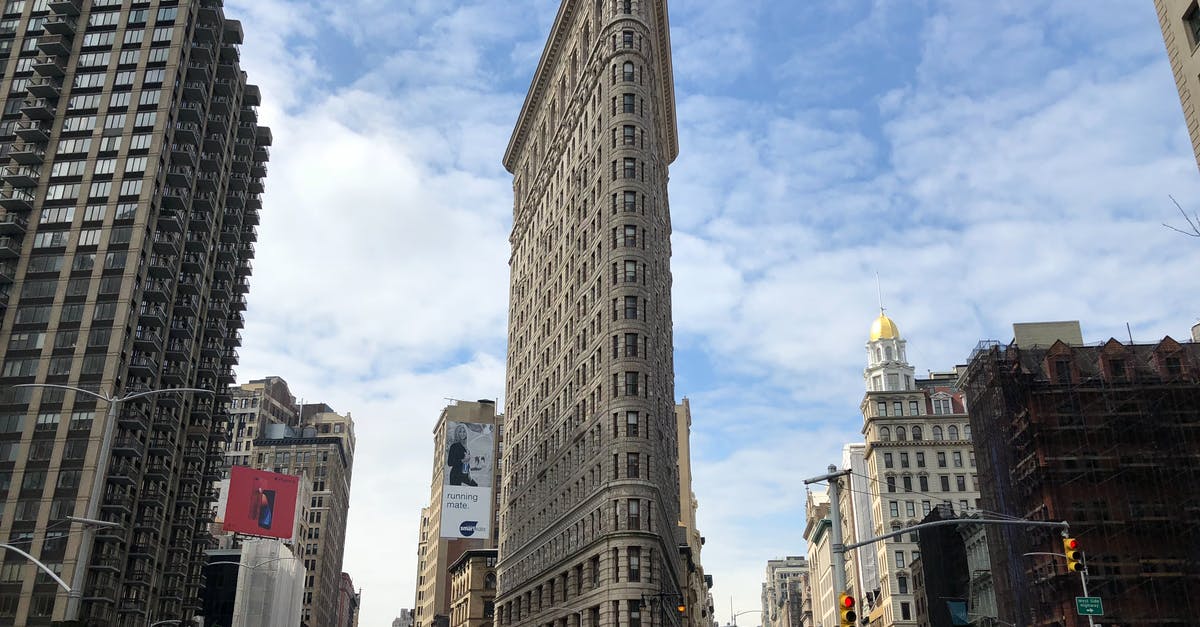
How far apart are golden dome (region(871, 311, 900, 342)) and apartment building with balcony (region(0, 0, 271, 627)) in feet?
341

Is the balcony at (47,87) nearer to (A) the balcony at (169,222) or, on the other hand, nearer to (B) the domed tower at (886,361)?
(A) the balcony at (169,222)

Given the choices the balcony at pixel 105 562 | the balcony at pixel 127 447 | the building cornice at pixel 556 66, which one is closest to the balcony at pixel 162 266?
the balcony at pixel 127 447

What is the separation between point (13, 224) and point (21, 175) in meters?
6.20

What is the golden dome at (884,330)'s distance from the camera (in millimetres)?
166750

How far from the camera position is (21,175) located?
10012cm

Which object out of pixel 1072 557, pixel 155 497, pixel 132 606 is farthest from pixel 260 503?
pixel 1072 557

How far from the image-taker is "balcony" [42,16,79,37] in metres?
107

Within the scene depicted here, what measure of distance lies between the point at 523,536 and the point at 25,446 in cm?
4688

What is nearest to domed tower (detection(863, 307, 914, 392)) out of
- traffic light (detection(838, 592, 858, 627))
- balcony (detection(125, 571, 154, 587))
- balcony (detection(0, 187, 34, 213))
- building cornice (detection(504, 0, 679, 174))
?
building cornice (detection(504, 0, 679, 174))

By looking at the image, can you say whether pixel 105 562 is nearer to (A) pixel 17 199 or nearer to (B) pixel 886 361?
(A) pixel 17 199

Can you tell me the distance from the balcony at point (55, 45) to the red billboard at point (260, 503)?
2270 inches

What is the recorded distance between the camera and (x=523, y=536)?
100688 millimetres

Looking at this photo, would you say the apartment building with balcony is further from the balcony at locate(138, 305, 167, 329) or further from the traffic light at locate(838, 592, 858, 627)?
the traffic light at locate(838, 592, 858, 627)

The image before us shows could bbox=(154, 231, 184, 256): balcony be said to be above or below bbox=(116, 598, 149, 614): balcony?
above
